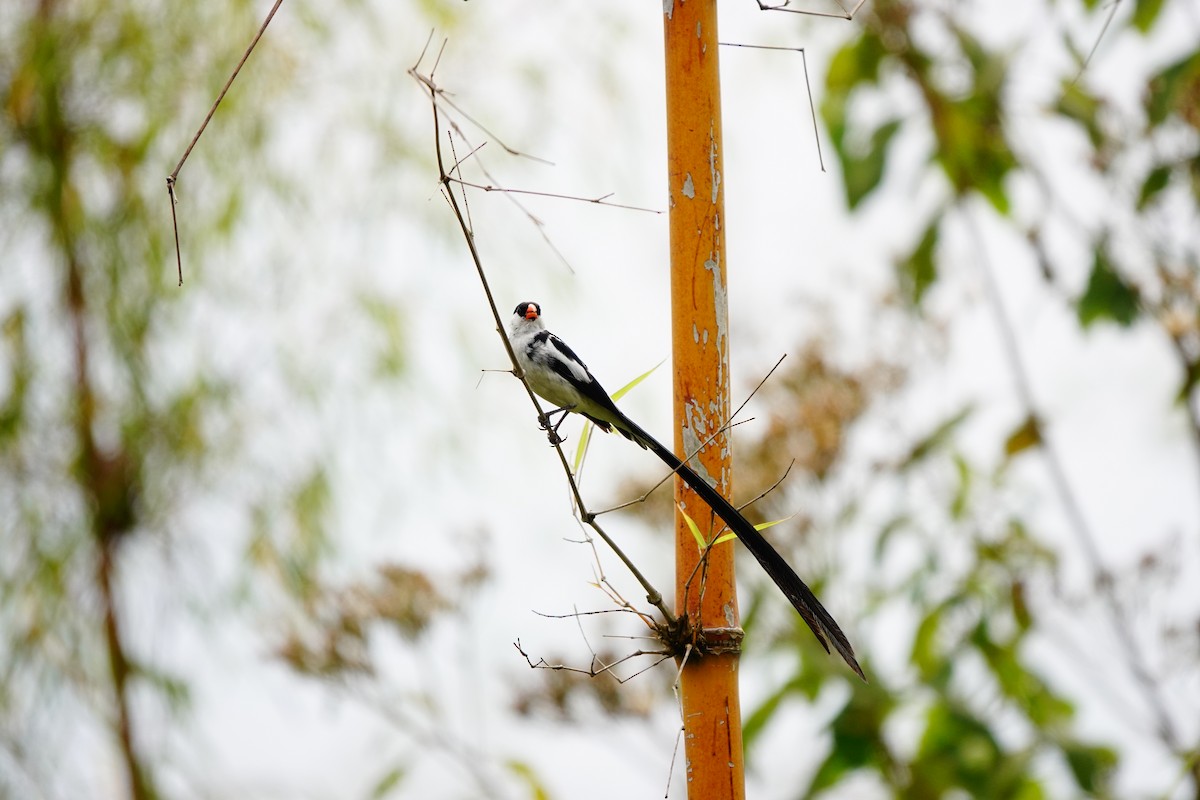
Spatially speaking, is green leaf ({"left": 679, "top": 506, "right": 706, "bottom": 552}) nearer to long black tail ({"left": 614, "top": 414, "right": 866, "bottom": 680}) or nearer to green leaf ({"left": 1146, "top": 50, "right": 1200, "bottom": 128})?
long black tail ({"left": 614, "top": 414, "right": 866, "bottom": 680})

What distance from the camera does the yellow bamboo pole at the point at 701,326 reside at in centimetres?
61

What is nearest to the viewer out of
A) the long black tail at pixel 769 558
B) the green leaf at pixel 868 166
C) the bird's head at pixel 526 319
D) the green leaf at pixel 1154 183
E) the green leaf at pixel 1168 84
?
the long black tail at pixel 769 558

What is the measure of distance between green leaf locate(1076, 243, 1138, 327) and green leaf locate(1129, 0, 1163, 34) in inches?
12.2

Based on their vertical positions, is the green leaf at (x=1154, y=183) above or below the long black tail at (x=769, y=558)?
above

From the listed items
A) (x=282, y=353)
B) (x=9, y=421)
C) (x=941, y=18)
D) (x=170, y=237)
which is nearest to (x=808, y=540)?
(x=941, y=18)

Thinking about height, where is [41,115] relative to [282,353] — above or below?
above

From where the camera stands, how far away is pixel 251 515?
78.3 inches

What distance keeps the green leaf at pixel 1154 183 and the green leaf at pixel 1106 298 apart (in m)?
0.11

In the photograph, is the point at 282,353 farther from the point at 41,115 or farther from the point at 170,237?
the point at 41,115

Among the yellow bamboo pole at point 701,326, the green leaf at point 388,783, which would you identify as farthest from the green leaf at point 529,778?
the yellow bamboo pole at point 701,326

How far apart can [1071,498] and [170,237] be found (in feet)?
4.73

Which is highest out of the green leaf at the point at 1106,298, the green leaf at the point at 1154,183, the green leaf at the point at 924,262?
the green leaf at the point at 924,262

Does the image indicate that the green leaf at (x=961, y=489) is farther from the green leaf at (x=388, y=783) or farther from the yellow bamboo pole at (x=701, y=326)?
the yellow bamboo pole at (x=701, y=326)

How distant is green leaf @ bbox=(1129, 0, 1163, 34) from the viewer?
1.48 meters
